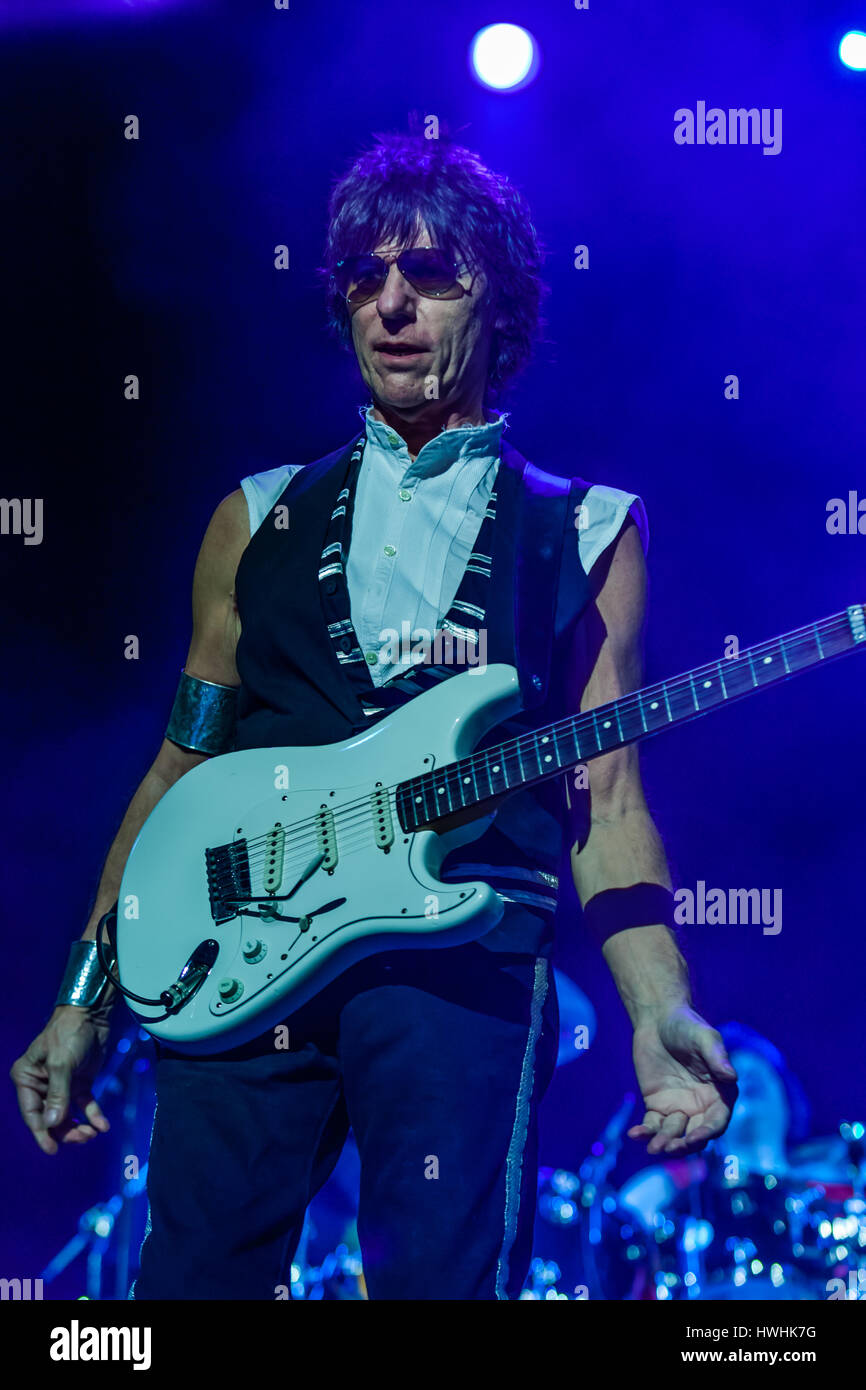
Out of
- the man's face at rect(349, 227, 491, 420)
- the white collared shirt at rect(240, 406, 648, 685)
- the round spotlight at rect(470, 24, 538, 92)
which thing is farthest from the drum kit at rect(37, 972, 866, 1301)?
the round spotlight at rect(470, 24, 538, 92)

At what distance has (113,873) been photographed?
2502 mm

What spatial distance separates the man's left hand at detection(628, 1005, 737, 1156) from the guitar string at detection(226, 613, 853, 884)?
0.44 metres

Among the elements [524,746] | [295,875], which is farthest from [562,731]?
[295,875]

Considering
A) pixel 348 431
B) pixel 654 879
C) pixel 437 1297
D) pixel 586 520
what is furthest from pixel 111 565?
pixel 437 1297

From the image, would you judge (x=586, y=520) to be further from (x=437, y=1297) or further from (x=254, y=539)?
(x=437, y=1297)

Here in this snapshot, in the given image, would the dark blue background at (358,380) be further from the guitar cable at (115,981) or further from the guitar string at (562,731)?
the guitar string at (562,731)

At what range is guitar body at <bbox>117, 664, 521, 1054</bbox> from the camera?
2.13 metres

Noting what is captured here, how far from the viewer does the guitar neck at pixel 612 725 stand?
204 centimetres

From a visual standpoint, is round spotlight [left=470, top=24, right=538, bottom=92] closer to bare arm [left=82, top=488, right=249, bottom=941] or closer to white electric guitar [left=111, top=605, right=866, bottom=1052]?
bare arm [left=82, top=488, right=249, bottom=941]

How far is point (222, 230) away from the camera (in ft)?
10.2

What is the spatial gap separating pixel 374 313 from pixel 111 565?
3.11ft

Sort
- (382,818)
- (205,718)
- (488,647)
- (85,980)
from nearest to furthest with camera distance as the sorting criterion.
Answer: (382,818), (488,647), (85,980), (205,718)

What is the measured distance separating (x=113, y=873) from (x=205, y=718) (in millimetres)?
323

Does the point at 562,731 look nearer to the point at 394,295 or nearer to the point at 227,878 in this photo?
the point at 227,878
